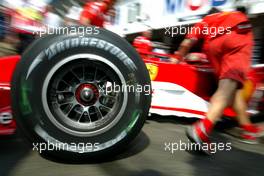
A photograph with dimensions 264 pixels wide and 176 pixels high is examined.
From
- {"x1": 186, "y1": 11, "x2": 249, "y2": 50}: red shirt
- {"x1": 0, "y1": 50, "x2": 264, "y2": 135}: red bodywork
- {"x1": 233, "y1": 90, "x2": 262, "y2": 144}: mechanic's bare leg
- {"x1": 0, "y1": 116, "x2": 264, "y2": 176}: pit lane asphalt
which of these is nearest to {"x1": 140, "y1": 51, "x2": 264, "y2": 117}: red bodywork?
{"x1": 0, "y1": 50, "x2": 264, "y2": 135}: red bodywork

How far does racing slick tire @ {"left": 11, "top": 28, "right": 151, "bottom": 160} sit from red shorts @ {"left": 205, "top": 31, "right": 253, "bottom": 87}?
0.96 m

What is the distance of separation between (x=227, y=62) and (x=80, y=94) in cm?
134

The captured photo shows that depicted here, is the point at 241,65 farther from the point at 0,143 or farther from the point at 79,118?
the point at 0,143

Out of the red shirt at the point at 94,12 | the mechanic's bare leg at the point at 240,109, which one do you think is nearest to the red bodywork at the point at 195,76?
the mechanic's bare leg at the point at 240,109

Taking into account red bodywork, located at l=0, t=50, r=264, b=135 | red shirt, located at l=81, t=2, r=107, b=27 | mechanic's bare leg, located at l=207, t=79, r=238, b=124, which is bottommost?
mechanic's bare leg, located at l=207, t=79, r=238, b=124

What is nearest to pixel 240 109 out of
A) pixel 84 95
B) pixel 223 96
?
pixel 223 96

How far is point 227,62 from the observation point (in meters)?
3.34

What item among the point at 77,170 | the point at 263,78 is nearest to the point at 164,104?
the point at 263,78

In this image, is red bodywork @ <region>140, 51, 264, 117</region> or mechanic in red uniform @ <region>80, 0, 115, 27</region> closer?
red bodywork @ <region>140, 51, 264, 117</region>

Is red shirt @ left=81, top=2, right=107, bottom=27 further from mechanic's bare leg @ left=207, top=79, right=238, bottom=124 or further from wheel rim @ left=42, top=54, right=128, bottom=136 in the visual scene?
wheel rim @ left=42, top=54, right=128, bottom=136

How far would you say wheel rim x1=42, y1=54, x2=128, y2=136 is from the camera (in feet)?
8.39

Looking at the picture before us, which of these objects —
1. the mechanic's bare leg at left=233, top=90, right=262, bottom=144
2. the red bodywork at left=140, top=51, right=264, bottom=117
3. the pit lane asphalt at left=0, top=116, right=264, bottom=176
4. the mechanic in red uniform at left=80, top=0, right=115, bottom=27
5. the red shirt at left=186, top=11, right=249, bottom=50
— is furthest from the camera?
the mechanic in red uniform at left=80, top=0, right=115, bottom=27

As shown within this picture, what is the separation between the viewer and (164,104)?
13.7 ft

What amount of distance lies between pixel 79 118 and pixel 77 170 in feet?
1.28
